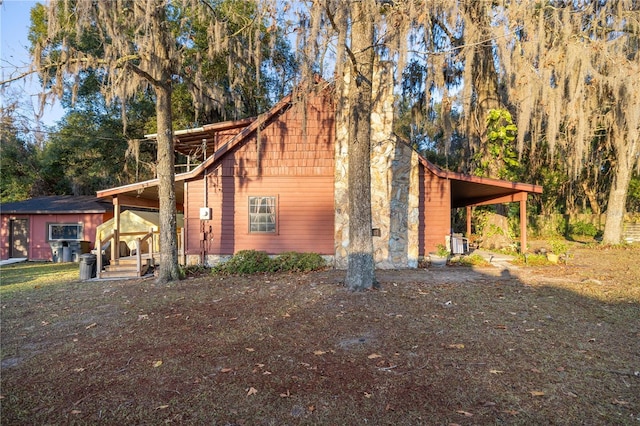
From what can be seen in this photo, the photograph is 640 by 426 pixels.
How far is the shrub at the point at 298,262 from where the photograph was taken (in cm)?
945

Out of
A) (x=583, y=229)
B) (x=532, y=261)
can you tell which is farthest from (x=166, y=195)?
(x=583, y=229)

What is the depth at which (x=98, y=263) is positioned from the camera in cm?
932

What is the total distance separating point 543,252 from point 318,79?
31.2 ft

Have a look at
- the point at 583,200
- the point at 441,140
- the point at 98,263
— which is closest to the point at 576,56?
the point at 441,140

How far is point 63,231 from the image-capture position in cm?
1578

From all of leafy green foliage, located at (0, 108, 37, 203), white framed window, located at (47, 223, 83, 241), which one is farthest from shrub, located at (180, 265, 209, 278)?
leafy green foliage, located at (0, 108, 37, 203)

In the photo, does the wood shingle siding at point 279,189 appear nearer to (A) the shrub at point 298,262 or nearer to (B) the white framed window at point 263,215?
(B) the white framed window at point 263,215

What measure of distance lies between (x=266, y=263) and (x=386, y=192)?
3824 mm

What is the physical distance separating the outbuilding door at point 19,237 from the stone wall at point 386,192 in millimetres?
15331

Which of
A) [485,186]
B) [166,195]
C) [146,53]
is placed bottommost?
[166,195]

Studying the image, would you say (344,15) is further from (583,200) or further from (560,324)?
(583,200)

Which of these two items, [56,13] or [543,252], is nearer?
[56,13]

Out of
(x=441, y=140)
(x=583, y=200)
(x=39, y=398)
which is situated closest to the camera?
(x=39, y=398)

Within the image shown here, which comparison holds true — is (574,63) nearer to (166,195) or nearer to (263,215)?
(263,215)
